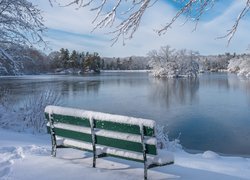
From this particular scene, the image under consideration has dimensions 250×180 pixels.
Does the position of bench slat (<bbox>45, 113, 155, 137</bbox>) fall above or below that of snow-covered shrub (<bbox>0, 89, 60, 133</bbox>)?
above

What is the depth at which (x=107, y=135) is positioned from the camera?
4.37 m

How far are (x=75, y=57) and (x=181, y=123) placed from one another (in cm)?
7997

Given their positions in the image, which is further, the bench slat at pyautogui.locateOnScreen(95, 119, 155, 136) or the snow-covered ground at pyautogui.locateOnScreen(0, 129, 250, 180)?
the snow-covered ground at pyautogui.locateOnScreen(0, 129, 250, 180)

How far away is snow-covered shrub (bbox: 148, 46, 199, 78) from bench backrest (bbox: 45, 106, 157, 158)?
71107 millimetres

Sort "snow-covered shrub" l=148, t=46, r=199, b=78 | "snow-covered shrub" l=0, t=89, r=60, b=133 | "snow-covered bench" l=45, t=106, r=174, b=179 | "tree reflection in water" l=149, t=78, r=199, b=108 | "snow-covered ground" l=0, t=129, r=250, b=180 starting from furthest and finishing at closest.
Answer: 1. "snow-covered shrub" l=148, t=46, r=199, b=78
2. "tree reflection in water" l=149, t=78, r=199, b=108
3. "snow-covered shrub" l=0, t=89, r=60, b=133
4. "snow-covered ground" l=0, t=129, r=250, b=180
5. "snow-covered bench" l=45, t=106, r=174, b=179

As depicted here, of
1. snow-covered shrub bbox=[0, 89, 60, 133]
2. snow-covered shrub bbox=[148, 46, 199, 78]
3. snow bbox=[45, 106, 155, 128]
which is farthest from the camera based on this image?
snow-covered shrub bbox=[148, 46, 199, 78]

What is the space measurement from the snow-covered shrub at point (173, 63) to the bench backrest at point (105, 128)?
71107mm

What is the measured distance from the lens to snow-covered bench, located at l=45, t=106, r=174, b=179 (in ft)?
13.2

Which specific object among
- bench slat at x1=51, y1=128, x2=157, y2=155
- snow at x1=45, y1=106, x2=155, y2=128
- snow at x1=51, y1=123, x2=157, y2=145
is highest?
snow at x1=45, y1=106, x2=155, y2=128

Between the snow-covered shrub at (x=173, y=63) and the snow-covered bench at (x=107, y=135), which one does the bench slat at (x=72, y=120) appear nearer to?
the snow-covered bench at (x=107, y=135)

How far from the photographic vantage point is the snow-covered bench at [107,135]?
4027 mm

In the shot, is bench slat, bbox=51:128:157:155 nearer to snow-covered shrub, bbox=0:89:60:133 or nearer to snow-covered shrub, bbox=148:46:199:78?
snow-covered shrub, bbox=0:89:60:133

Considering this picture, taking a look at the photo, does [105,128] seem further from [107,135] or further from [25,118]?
[25,118]

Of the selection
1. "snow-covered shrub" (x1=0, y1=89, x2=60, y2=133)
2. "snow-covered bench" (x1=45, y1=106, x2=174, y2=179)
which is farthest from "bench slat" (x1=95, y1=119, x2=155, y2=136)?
"snow-covered shrub" (x1=0, y1=89, x2=60, y2=133)
